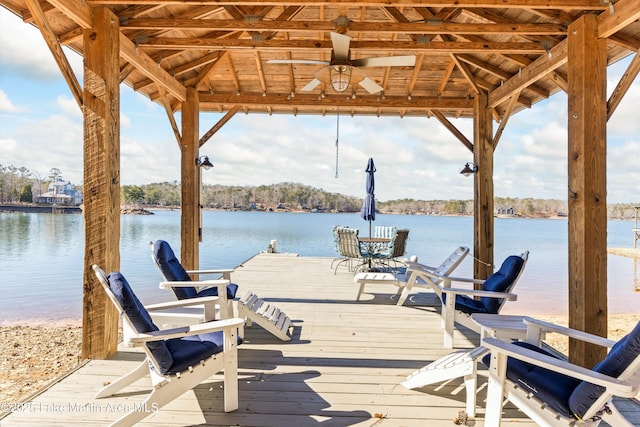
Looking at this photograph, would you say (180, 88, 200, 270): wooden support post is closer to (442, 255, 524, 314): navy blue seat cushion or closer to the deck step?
the deck step

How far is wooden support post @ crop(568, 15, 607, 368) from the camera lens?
3.37 meters

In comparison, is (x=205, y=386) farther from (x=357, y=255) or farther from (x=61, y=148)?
(x=61, y=148)

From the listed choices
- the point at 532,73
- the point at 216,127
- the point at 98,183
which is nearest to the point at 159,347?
the point at 98,183

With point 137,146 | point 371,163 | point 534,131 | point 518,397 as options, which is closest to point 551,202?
point 534,131

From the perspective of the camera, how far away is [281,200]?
43.8 metres

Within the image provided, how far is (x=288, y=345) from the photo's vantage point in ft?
12.8

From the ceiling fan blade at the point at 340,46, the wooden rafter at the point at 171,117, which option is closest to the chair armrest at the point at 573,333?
the ceiling fan blade at the point at 340,46

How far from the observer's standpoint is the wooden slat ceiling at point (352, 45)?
3.65 meters

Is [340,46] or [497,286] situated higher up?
[340,46]

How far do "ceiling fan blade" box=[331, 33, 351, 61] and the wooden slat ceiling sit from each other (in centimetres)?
23

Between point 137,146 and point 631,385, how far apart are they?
7020 cm

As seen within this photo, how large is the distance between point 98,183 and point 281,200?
4037 centimetres

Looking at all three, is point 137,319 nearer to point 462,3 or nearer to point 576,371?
point 576,371

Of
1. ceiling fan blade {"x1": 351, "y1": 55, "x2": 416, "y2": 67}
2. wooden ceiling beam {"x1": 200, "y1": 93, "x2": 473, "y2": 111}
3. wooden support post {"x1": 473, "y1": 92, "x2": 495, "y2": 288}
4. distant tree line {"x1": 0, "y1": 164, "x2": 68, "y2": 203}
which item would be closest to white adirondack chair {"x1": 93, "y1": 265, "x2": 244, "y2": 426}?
ceiling fan blade {"x1": 351, "y1": 55, "x2": 416, "y2": 67}
